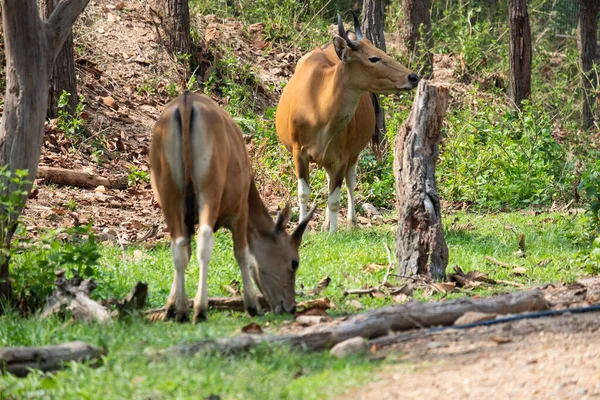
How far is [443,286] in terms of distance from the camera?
27.0 feet

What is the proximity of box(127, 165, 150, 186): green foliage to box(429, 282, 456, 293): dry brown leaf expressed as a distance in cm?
637

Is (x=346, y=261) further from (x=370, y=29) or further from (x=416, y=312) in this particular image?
(x=370, y=29)

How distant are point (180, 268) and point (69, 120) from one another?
335 inches

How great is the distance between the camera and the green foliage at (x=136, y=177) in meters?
13.6

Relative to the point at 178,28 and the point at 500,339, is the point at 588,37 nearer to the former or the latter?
the point at 178,28

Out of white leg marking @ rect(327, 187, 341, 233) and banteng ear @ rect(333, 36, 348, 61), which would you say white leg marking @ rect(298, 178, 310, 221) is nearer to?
white leg marking @ rect(327, 187, 341, 233)

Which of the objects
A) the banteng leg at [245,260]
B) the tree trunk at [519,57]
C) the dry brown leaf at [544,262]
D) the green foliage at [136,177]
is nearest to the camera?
the banteng leg at [245,260]

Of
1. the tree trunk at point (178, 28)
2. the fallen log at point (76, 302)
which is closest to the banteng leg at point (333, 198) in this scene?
the fallen log at point (76, 302)

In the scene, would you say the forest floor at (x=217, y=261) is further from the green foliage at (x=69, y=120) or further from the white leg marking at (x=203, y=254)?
the white leg marking at (x=203, y=254)

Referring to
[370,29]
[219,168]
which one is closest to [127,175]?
[370,29]

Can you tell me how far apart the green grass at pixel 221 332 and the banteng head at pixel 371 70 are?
178 centimetres

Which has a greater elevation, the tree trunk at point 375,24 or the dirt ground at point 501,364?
the tree trunk at point 375,24

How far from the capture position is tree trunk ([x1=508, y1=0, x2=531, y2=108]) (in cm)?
1755

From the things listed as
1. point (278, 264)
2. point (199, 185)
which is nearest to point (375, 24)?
point (278, 264)
